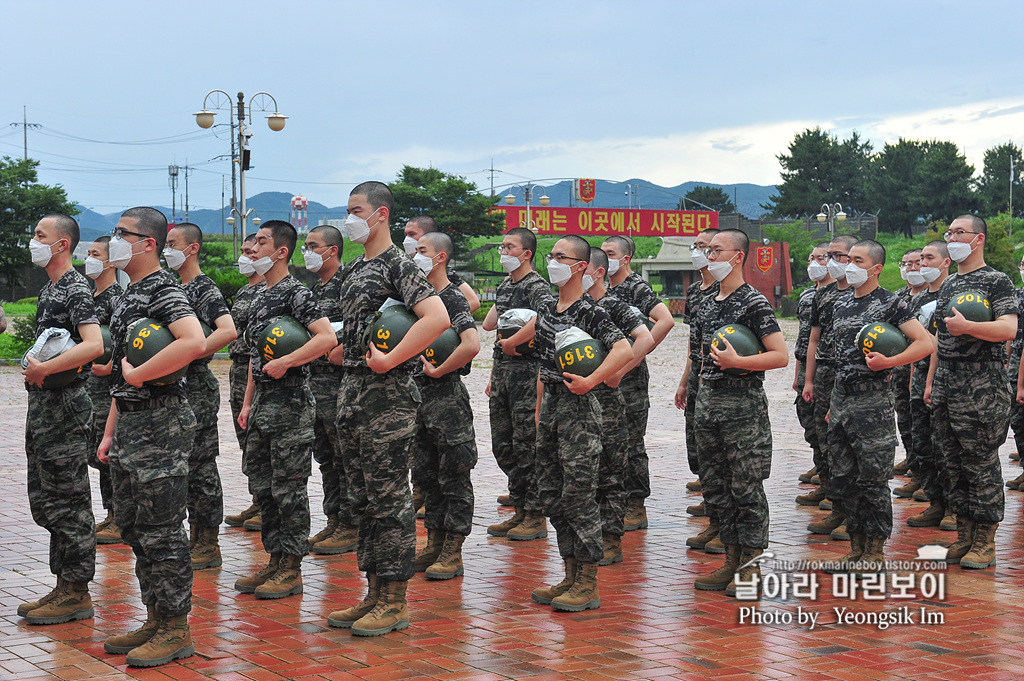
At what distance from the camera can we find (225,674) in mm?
5391

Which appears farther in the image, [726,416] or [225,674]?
[726,416]

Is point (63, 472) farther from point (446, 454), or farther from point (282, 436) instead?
point (446, 454)

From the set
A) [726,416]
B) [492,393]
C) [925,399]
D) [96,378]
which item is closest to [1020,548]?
[925,399]

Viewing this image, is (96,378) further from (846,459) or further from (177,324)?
(846,459)

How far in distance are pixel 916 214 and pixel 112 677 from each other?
9878cm

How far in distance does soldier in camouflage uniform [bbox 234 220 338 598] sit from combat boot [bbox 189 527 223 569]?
785 millimetres

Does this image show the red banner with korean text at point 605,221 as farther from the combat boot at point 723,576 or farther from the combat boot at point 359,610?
the combat boot at point 359,610

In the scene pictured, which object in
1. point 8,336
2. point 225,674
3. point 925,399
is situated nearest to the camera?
point 225,674

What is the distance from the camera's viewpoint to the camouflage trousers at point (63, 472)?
6348 millimetres

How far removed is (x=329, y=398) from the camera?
8.36 m

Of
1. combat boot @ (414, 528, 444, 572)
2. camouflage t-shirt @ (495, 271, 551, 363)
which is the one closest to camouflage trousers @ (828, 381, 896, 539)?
camouflage t-shirt @ (495, 271, 551, 363)

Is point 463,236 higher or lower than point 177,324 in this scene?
higher

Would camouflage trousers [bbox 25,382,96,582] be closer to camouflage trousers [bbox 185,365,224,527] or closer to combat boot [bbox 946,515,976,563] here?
camouflage trousers [bbox 185,365,224,527]

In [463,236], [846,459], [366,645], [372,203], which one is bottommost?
[366,645]
